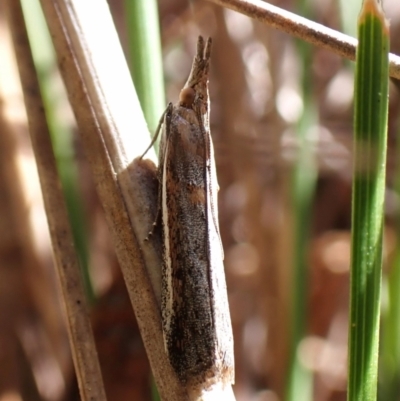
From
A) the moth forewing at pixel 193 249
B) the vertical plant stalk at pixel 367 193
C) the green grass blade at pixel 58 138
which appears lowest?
the vertical plant stalk at pixel 367 193

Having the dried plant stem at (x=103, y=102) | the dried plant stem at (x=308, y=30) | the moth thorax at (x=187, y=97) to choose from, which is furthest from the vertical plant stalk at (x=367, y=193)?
the moth thorax at (x=187, y=97)

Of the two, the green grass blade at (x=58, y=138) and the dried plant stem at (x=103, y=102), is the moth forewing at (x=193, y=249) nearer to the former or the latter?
the dried plant stem at (x=103, y=102)

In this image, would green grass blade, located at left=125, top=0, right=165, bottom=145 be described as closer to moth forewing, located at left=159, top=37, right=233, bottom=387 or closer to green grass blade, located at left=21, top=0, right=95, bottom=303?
moth forewing, located at left=159, top=37, right=233, bottom=387

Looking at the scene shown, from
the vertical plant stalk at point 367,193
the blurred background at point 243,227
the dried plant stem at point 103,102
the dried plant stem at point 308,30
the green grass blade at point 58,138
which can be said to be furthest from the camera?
the blurred background at point 243,227

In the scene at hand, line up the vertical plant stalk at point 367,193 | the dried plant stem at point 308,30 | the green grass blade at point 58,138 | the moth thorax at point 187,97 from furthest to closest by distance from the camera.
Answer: the green grass blade at point 58,138 < the moth thorax at point 187,97 < the dried plant stem at point 308,30 < the vertical plant stalk at point 367,193

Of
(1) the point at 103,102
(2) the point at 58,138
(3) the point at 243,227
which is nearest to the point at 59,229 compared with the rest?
(1) the point at 103,102

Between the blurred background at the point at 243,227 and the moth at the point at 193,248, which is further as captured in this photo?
the blurred background at the point at 243,227

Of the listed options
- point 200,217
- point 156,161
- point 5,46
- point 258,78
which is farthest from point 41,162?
point 258,78
